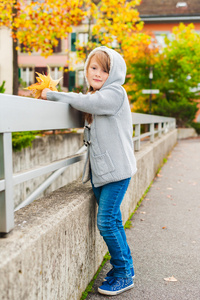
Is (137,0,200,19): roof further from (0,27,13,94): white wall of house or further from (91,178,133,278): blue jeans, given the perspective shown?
(91,178,133,278): blue jeans

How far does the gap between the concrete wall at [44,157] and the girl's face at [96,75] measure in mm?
4567

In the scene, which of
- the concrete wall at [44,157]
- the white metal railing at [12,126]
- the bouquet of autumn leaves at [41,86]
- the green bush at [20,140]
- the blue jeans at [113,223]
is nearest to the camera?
the white metal railing at [12,126]

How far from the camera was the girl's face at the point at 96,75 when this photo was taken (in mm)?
2928

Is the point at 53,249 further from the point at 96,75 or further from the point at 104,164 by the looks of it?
the point at 96,75

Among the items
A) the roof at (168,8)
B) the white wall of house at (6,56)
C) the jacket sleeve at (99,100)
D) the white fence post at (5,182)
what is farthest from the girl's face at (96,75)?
the roof at (168,8)

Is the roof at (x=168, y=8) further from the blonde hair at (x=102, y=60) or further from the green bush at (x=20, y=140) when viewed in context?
the blonde hair at (x=102, y=60)

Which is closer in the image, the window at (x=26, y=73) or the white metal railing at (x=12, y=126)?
the white metal railing at (x=12, y=126)

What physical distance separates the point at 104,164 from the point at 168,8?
3697 cm

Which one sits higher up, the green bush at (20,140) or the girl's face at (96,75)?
the girl's face at (96,75)

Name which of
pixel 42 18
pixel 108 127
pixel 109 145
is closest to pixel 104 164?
pixel 109 145

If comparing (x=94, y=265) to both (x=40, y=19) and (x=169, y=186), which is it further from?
(x=40, y=19)

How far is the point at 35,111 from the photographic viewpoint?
2271 millimetres

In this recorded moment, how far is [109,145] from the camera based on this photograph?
2.77 meters

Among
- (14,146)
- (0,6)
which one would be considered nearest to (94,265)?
(14,146)
